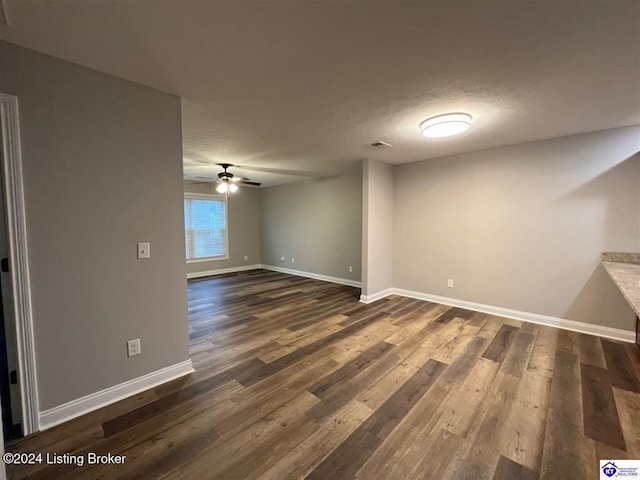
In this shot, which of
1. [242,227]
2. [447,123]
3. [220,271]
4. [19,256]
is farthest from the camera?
[242,227]

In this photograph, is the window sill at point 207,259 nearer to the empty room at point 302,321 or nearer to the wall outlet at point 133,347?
the empty room at point 302,321

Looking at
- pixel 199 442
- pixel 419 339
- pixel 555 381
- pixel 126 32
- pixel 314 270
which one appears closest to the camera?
pixel 126 32

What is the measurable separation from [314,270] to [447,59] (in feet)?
17.4

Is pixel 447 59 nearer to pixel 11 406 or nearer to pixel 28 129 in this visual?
pixel 28 129

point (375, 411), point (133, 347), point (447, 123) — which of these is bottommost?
point (375, 411)

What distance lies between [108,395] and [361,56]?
3065 mm

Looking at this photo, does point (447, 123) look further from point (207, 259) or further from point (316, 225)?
point (207, 259)

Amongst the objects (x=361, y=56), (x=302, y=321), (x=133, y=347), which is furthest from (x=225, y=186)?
(x=361, y=56)

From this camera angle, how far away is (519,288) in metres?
3.64

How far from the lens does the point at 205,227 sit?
6941 mm

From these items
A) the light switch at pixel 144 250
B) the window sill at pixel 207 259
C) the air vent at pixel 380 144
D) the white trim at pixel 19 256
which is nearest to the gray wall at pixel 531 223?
the air vent at pixel 380 144

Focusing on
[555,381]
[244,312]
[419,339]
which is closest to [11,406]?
[244,312]

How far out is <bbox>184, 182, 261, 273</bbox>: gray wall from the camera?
7288 millimetres

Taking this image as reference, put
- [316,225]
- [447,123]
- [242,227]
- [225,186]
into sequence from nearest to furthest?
1. [447,123]
2. [225,186]
3. [316,225]
4. [242,227]
